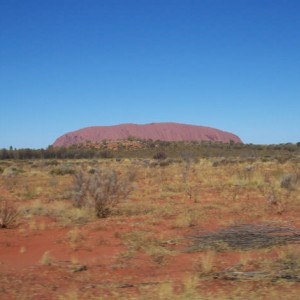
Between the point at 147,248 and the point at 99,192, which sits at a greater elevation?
the point at 99,192

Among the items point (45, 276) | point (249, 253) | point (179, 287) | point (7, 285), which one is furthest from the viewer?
point (249, 253)

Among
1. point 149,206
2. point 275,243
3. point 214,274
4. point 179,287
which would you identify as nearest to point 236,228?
point 275,243

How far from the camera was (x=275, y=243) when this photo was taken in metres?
8.93

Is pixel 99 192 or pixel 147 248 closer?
pixel 147 248

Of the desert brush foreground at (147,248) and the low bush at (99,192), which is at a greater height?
the low bush at (99,192)

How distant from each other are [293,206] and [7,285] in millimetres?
11073

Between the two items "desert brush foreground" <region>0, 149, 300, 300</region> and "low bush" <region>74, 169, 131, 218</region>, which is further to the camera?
"low bush" <region>74, 169, 131, 218</region>

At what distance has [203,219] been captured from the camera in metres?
12.9

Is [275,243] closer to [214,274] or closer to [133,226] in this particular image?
[214,274]

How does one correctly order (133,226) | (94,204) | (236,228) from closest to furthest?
(236,228) < (133,226) < (94,204)

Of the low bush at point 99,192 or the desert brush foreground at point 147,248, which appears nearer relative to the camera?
the desert brush foreground at point 147,248

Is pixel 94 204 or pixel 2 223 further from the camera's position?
pixel 94 204

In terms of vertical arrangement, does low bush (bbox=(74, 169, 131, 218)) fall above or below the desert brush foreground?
above

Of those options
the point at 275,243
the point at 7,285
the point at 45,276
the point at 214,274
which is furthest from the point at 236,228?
the point at 7,285
